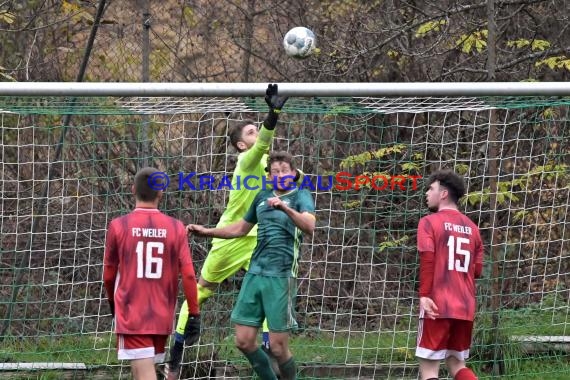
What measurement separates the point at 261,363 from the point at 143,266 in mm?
1361

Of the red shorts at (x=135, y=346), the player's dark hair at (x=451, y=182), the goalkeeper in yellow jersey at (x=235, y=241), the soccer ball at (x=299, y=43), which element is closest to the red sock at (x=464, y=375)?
the player's dark hair at (x=451, y=182)

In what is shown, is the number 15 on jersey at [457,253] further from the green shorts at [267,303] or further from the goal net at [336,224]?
the goal net at [336,224]

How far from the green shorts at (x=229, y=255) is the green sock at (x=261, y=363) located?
86cm

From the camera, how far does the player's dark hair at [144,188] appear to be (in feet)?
21.2

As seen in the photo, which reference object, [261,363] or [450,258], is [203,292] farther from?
[450,258]

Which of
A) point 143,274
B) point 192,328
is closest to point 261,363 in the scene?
point 192,328

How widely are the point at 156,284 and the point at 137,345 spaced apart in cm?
38

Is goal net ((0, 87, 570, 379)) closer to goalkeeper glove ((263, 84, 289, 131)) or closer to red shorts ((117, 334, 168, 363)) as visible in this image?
goalkeeper glove ((263, 84, 289, 131))

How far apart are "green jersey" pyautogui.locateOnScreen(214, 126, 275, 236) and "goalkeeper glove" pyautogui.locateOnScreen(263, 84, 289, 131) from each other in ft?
0.91

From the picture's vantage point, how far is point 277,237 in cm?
721

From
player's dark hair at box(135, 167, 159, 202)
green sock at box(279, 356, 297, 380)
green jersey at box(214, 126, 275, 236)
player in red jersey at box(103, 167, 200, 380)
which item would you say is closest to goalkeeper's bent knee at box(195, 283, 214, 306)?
green jersey at box(214, 126, 275, 236)

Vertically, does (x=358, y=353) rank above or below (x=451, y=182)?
below

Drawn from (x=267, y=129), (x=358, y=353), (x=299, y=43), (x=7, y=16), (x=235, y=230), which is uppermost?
(x=7, y=16)

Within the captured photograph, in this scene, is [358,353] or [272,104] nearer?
[272,104]
